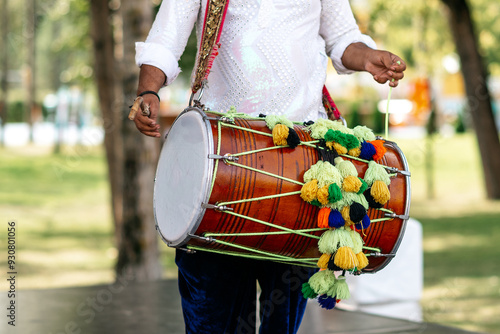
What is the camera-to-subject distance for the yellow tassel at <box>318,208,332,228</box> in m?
2.00

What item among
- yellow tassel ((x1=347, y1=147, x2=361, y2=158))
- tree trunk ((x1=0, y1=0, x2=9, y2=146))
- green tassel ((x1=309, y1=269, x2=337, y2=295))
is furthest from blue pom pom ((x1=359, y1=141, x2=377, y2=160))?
tree trunk ((x1=0, y1=0, x2=9, y2=146))

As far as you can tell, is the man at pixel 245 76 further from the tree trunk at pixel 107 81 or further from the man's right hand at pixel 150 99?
the tree trunk at pixel 107 81

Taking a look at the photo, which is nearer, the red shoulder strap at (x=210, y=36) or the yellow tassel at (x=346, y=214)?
the yellow tassel at (x=346, y=214)

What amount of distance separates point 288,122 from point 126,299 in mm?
2442

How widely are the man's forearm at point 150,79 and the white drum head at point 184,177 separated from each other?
0.12 metres

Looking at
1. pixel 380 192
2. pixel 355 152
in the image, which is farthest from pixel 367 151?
pixel 380 192

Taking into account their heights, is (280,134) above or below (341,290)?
above

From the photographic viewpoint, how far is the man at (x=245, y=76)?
7.30 ft

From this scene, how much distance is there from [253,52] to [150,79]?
33cm

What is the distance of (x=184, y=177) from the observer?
2.07m

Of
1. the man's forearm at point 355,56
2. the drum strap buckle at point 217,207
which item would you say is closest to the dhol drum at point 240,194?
the drum strap buckle at point 217,207

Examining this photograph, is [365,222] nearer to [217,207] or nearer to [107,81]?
[217,207]

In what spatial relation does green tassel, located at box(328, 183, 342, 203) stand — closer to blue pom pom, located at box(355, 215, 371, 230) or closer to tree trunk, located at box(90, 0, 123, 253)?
blue pom pom, located at box(355, 215, 371, 230)

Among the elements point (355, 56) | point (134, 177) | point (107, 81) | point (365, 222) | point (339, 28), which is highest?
point (107, 81)
